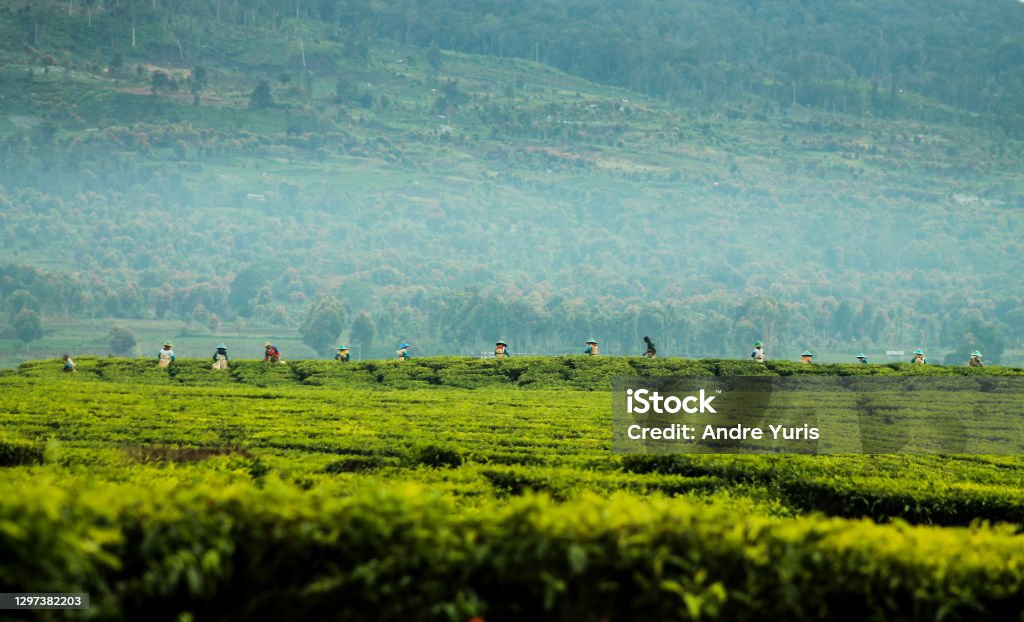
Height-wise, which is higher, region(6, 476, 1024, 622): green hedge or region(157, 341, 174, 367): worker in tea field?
region(157, 341, 174, 367): worker in tea field

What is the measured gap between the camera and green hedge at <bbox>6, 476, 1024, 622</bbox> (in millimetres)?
7422

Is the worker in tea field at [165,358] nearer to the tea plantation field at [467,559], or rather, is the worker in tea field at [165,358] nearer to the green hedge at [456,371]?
the green hedge at [456,371]

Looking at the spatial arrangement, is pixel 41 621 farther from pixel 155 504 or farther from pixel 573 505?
pixel 573 505

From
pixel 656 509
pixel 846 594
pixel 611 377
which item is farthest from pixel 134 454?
pixel 611 377

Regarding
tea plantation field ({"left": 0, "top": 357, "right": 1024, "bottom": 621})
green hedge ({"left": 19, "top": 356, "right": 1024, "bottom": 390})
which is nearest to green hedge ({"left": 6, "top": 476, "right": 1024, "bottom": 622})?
tea plantation field ({"left": 0, "top": 357, "right": 1024, "bottom": 621})

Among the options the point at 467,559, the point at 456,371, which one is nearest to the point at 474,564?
the point at 467,559

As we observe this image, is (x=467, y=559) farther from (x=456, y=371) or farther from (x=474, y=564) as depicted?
(x=456, y=371)

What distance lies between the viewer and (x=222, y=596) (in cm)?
758

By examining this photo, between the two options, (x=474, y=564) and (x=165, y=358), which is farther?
(x=165, y=358)

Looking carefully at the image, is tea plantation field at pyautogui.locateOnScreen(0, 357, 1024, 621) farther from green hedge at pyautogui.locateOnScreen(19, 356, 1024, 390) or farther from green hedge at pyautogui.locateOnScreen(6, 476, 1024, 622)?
green hedge at pyautogui.locateOnScreen(19, 356, 1024, 390)

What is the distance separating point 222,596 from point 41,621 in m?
1.20

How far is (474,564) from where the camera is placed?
7.83 metres

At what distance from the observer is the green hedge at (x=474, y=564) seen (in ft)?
24.3

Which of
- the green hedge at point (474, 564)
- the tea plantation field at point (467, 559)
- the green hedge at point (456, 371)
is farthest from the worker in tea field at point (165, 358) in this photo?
the green hedge at point (474, 564)
